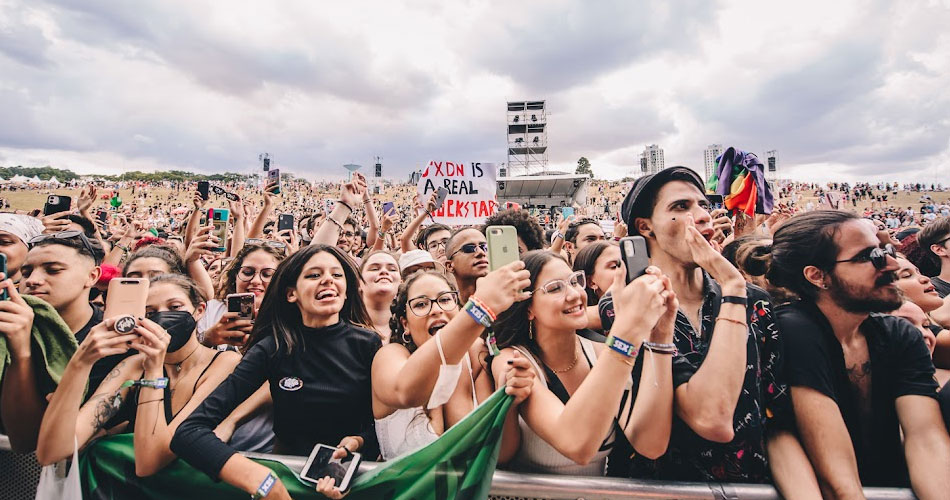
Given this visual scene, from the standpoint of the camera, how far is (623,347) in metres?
1.56

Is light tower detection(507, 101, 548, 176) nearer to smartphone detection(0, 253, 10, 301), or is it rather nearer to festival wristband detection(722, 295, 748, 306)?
festival wristband detection(722, 295, 748, 306)

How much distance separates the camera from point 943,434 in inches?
71.1

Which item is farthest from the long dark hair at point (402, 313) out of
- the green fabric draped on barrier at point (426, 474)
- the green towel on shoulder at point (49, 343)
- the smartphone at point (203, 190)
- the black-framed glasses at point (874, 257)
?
the smartphone at point (203, 190)

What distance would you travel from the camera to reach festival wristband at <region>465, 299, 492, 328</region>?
65.8 inches

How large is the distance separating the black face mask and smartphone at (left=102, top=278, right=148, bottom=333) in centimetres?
34

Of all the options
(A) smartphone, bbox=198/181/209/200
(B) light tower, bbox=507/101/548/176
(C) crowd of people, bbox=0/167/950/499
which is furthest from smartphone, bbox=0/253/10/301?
(B) light tower, bbox=507/101/548/176

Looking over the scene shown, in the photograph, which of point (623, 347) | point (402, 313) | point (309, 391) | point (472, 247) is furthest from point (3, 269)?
point (472, 247)

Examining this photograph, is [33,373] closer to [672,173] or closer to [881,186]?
[672,173]

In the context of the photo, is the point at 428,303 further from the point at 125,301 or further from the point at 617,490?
the point at 125,301

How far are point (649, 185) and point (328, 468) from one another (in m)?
2.04

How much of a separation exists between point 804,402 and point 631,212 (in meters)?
1.10

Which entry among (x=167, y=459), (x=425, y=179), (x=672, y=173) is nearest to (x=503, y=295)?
(x=672, y=173)

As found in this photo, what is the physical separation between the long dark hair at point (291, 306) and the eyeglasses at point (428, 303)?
0.41 meters

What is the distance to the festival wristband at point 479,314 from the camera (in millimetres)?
1671
